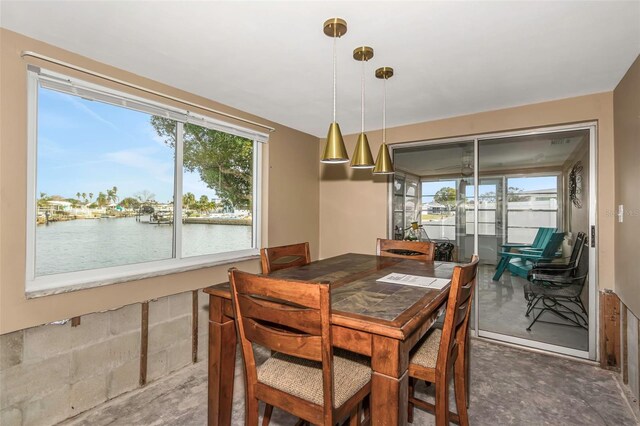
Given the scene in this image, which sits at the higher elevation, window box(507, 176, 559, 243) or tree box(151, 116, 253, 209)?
tree box(151, 116, 253, 209)

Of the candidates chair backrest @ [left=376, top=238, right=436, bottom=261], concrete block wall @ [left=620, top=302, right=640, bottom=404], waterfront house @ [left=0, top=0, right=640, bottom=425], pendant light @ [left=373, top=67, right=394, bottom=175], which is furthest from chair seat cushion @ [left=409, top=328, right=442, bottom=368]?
concrete block wall @ [left=620, top=302, right=640, bottom=404]

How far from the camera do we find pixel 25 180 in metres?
1.84

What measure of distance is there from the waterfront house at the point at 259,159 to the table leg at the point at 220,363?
67cm

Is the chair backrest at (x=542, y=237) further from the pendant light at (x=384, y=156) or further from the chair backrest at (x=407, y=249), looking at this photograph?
the pendant light at (x=384, y=156)

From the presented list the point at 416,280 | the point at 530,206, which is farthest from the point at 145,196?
the point at 530,206

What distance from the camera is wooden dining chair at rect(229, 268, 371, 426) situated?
45.8 inches

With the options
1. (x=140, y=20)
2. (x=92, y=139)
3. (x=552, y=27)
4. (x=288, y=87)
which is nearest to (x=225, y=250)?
(x=92, y=139)

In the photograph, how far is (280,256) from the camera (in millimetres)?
2277

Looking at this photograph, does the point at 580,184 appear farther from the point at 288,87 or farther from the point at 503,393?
the point at 288,87

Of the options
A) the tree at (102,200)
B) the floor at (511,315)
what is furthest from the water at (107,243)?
the floor at (511,315)

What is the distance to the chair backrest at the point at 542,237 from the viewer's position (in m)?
2.95

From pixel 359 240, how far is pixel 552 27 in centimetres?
273

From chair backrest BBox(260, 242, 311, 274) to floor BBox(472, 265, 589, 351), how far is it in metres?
1.96

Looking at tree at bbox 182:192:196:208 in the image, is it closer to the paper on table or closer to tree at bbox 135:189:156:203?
tree at bbox 135:189:156:203
